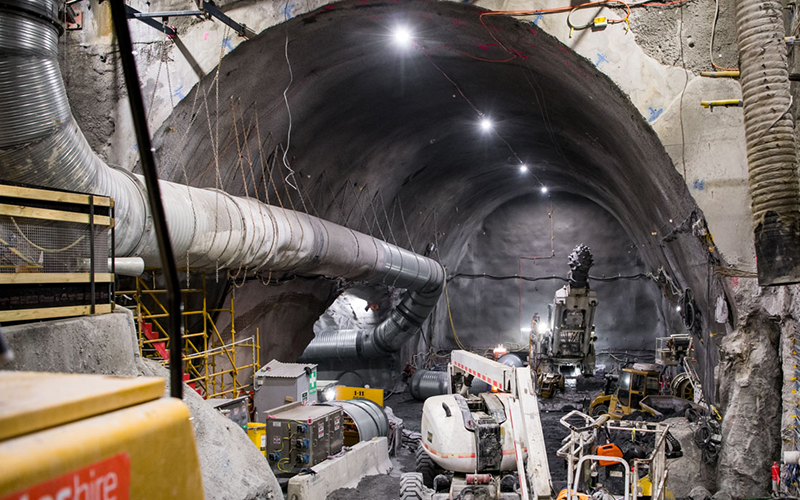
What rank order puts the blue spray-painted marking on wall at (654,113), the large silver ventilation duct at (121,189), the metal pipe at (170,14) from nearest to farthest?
the large silver ventilation duct at (121,189), the blue spray-painted marking on wall at (654,113), the metal pipe at (170,14)

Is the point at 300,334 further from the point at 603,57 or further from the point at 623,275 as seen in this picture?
the point at 623,275

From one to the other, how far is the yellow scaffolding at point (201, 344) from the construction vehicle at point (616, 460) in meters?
5.89

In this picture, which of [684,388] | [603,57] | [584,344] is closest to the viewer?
[603,57]

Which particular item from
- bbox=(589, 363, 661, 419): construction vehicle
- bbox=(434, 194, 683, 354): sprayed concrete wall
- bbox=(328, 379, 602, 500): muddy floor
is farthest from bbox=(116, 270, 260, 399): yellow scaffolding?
bbox=(434, 194, 683, 354): sprayed concrete wall

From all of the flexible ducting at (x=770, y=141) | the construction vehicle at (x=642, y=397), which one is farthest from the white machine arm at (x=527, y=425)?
the construction vehicle at (x=642, y=397)

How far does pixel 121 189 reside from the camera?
6.17 metres

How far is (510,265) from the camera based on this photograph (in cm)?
2722

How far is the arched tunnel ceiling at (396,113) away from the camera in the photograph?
314 inches

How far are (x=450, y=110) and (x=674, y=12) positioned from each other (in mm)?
6719

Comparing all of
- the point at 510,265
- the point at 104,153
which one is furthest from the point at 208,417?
the point at 510,265

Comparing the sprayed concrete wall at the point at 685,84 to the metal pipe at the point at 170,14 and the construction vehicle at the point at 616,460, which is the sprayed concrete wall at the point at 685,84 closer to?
the metal pipe at the point at 170,14

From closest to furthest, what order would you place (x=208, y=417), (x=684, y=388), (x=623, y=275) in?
(x=208, y=417), (x=684, y=388), (x=623, y=275)

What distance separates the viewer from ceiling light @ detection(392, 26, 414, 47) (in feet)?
29.1

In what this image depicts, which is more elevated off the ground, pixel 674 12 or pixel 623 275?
pixel 674 12
